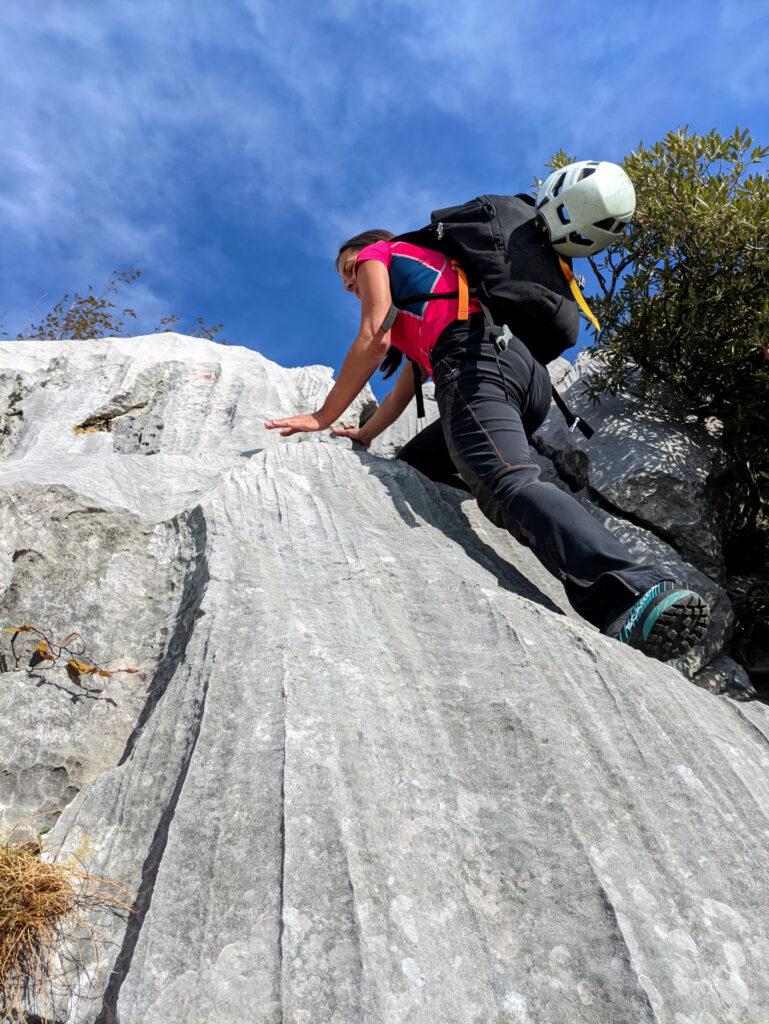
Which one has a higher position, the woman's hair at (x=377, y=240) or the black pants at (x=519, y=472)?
the woman's hair at (x=377, y=240)

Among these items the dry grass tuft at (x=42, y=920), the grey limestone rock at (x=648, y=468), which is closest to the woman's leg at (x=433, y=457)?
the grey limestone rock at (x=648, y=468)

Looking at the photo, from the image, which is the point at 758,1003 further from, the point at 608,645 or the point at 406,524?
the point at 406,524

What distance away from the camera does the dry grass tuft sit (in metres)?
2.24

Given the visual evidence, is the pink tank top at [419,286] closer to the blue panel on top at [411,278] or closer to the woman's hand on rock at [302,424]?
the blue panel on top at [411,278]

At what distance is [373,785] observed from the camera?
2.62 meters

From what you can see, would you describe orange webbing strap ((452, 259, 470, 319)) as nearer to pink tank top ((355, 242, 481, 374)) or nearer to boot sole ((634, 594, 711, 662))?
pink tank top ((355, 242, 481, 374))

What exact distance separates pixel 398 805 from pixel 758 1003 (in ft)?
3.61

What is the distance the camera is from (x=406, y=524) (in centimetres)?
456

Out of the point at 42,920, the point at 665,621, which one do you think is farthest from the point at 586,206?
the point at 42,920

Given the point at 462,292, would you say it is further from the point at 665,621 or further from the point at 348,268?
the point at 665,621

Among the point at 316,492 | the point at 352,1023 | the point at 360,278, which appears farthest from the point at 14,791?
the point at 360,278

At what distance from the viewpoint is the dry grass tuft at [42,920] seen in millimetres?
2244

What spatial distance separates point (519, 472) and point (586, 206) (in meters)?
1.57

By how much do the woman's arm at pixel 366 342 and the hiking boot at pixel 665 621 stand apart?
2193mm
